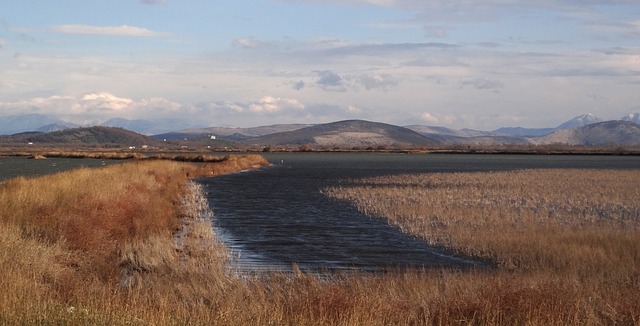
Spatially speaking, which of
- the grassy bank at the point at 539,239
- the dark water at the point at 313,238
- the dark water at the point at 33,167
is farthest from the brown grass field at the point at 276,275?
the dark water at the point at 33,167

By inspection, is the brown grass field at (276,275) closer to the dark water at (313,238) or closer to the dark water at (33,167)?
the dark water at (313,238)

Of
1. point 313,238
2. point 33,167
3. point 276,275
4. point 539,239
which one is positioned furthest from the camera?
point 33,167

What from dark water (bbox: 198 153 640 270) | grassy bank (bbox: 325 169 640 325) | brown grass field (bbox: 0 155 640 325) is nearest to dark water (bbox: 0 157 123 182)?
dark water (bbox: 198 153 640 270)

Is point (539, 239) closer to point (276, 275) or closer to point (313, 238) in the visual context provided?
point (313, 238)

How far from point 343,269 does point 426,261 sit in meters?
2.86

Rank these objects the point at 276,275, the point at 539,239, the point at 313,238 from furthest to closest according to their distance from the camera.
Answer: the point at 313,238 < the point at 539,239 < the point at 276,275

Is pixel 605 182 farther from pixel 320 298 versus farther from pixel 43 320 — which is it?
pixel 43 320

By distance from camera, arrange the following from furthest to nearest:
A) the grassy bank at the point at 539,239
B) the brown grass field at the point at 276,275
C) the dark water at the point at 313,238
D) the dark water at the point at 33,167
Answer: the dark water at the point at 33,167 < the dark water at the point at 313,238 < the grassy bank at the point at 539,239 < the brown grass field at the point at 276,275

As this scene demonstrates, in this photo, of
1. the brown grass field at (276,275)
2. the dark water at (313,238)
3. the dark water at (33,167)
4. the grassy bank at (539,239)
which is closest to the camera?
the brown grass field at (276,275)

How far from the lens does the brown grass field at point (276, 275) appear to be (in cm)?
1203

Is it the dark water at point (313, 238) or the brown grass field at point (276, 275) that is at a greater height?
the brown grass field at point (276, 275)

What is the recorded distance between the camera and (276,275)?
17.7 meters

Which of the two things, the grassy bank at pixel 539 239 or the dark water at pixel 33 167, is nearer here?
the grassy bank at pixel 539 239

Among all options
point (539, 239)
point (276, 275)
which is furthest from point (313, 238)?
point (276, 275)
